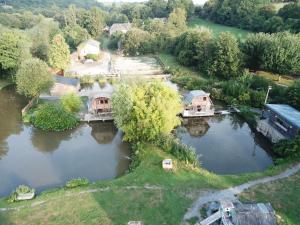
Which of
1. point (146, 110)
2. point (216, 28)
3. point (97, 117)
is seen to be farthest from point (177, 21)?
point (146, 110)

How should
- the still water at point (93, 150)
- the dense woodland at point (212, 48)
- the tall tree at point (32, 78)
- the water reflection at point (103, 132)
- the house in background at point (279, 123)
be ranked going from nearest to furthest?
the still water at point (93, 150), the house in background at point (279, 123), the water reflection at point (103, 132), the tall tree at point (32, 78), the dense woodland at point (212, 48)

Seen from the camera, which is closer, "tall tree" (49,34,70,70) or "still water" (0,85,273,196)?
"still water" (0,85,273,196)

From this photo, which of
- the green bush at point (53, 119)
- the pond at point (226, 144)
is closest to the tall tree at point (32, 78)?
the green bush at point (53, 119)

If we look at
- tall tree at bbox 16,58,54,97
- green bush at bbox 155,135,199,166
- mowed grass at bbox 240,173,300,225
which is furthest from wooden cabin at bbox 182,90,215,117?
tall tree at bbox 16,58,54,97

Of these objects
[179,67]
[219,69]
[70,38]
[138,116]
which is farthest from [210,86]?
[70,38]

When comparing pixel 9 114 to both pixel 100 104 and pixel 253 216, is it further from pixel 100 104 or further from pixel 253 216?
pixel 253 216

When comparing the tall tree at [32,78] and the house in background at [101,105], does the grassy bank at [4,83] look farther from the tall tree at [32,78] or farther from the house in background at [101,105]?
the house in background at [101,105]

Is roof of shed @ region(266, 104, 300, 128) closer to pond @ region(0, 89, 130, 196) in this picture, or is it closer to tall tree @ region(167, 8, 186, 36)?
pond @ region(0, 89, 130, 196)
